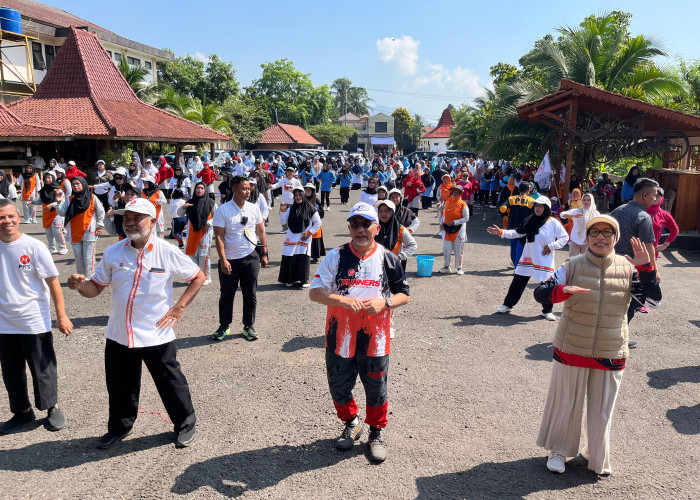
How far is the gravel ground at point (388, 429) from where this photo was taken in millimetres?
3479

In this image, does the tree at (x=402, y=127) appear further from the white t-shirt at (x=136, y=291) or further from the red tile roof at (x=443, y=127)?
the white t-shirt at (x=136, y=291)

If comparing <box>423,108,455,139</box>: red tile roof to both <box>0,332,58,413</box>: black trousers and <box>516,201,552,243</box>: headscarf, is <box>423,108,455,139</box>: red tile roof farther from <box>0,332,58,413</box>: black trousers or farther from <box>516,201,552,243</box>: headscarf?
<box>0,332,58,413</box>: black trousers

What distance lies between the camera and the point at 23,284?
3.93m

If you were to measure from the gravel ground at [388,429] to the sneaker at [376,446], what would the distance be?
71 millimetres

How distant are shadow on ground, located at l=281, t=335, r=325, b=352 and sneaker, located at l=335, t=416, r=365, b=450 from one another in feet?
6.62

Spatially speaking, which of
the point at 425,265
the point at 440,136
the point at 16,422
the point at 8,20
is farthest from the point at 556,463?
the point at 440,136

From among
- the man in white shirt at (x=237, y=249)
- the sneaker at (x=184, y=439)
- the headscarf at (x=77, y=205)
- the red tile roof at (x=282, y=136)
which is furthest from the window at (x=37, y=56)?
the sneaker at (x=184, y=439)

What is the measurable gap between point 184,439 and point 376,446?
4.91 feet

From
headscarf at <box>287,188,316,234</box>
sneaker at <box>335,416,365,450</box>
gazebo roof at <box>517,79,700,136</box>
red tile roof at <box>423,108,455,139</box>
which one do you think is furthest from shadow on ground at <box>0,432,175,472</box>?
red tile roof at <box>423,108,455,139</box>

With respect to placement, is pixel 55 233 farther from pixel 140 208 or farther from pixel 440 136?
pixel 440 136

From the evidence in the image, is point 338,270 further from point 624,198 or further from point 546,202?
point 624,198

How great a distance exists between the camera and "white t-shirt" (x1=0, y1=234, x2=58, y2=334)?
3.88m

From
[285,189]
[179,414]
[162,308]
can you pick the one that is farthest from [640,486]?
[285,189]

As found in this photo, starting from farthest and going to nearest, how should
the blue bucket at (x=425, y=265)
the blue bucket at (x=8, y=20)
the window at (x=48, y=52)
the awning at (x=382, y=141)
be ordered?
the awning at (x=382, y=141) → the window at (x=48, y=52) → the blue bucket at (x=8, y=20) → the blue bucket at (x=425, y=265)
